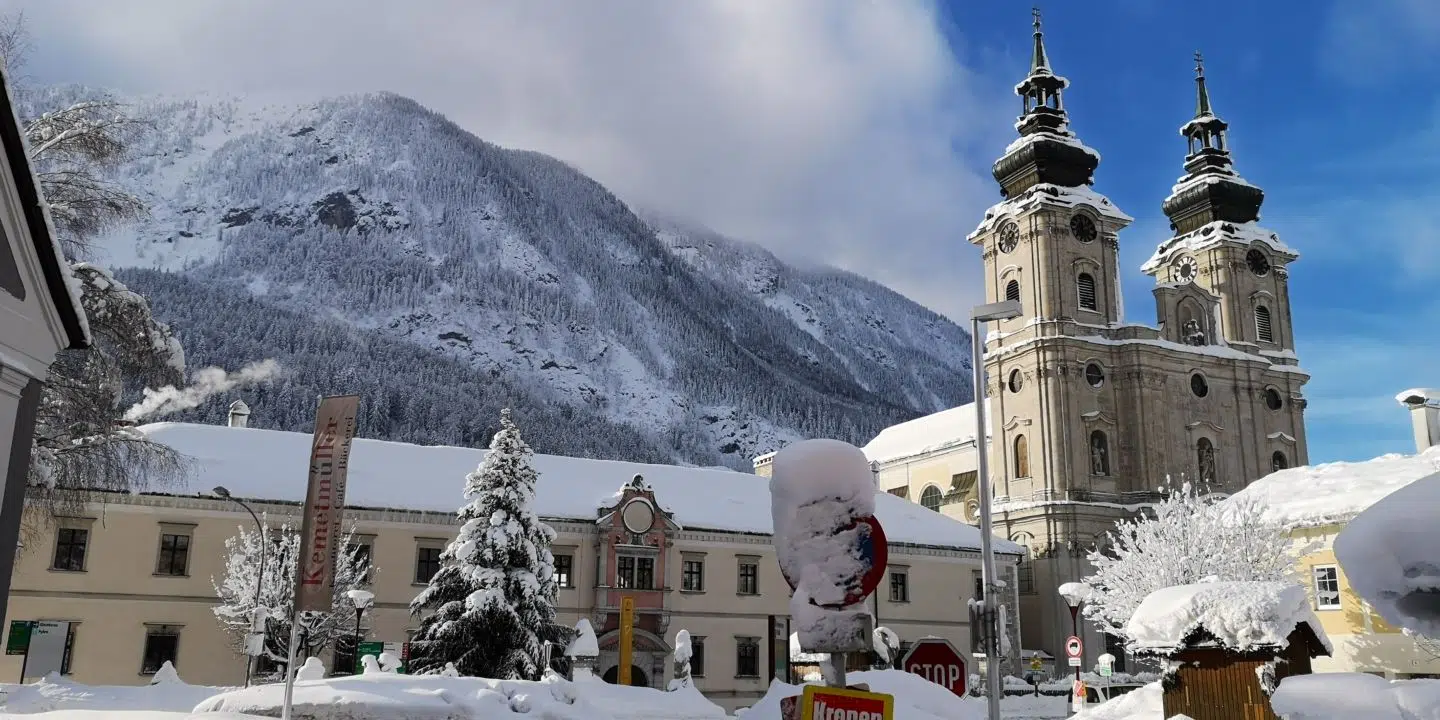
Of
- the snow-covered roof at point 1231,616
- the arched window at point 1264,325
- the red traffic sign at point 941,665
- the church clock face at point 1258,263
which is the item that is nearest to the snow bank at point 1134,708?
the snow-covered roof at point 1231,616

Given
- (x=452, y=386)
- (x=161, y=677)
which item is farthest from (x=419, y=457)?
(x=452, y=386)

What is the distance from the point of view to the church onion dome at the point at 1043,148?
6525 cm

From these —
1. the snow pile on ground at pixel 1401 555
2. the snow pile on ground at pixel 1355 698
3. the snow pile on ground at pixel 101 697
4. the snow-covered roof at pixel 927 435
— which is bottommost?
the snow pile on ground at pixel 101 697

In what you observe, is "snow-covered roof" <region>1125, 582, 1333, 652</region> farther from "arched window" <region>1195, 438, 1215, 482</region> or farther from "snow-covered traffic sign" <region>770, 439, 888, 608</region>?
"arched window" <region>1195, 438, 1215, 482</region>

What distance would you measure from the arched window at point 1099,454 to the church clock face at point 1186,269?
1505 centimetres

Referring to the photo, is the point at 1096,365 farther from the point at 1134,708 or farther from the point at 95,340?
the point at 95,340

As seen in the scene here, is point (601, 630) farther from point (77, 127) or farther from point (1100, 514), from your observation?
point (1100, 514)

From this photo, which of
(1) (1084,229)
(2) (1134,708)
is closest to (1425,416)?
(1) (1084,229)

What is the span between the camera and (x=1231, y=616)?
20.0 metres

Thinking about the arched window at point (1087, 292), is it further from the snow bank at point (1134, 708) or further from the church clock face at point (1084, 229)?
the snow bank at point (1134, 708)

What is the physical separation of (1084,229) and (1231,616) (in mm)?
48400

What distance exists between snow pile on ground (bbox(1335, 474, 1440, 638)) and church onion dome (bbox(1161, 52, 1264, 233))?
2814 inches

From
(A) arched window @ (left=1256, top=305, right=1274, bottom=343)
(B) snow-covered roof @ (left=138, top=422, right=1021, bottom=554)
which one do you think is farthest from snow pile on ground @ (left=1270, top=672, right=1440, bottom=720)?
(A) arched window @ (left=1256, top=305, right=1274, bottom=343)

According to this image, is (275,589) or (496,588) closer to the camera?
(496,588)
